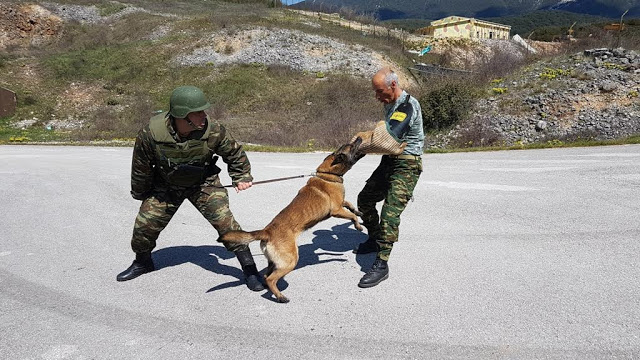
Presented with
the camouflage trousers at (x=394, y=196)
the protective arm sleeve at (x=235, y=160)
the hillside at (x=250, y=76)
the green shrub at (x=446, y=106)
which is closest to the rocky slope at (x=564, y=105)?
the hillside at (x=250, y=76)

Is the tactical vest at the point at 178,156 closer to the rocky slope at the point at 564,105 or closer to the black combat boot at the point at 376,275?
the black combat boot at the point at 376,275

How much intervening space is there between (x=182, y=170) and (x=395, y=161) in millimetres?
2010

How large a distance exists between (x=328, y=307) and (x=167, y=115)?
228 centimetres

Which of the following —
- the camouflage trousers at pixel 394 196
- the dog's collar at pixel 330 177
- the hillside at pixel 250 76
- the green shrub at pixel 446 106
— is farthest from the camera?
the green shrub at pixel 446 106

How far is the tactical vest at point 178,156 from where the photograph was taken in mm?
3732

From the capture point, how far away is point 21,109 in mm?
28688

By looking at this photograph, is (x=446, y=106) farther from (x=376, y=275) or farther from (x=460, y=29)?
(x=460, y=29)

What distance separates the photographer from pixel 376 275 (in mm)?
3955

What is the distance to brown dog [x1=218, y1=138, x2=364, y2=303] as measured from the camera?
372 cm

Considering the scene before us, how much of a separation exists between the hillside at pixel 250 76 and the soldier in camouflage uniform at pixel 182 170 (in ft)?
38.6

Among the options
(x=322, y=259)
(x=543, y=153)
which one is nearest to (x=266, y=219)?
(x=322, y=259)

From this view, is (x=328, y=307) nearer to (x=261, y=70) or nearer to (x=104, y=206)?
(x=104, y=206)

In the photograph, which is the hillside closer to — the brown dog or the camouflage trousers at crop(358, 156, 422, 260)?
the brown dog

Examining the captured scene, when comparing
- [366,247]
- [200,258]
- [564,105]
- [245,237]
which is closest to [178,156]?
[245,237]
